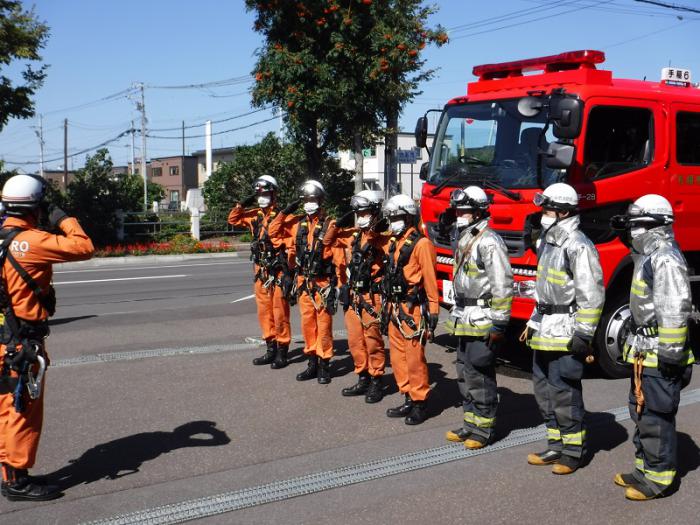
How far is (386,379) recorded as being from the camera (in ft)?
27.0

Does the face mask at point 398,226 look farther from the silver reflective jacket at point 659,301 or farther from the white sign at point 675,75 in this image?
the white sign at point 675,75

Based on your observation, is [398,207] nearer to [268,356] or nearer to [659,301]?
[659,301]

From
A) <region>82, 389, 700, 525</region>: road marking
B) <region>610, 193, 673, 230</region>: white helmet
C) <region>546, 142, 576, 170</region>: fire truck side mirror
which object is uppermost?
<region>546, 142, 576, 170</region>: fire truck side mirror

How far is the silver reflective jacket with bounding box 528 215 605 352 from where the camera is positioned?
524 centimetres

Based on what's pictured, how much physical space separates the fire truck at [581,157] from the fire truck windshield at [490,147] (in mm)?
14

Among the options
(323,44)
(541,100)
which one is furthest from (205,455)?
(323,44)

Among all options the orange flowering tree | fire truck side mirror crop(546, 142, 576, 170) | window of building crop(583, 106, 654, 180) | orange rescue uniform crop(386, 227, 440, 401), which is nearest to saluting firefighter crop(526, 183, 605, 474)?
orange rescue uniform crop(386, 227, 440, 401)

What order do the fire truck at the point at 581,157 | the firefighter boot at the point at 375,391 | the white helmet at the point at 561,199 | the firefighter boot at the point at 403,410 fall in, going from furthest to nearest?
the fire truck at the point at 581,157 < the firefighter boot at the point at 375,391 < the firefighter boot at the point at 403,410 < the white helmet at the point at 561,199

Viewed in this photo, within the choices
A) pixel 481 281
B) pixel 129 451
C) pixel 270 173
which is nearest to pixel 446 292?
pixel 481 281

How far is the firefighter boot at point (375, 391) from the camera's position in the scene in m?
7.29

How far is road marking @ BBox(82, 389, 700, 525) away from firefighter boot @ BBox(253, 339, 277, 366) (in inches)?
129

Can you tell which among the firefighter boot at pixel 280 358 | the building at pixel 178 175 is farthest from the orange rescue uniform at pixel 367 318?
the building at pixel 178 175

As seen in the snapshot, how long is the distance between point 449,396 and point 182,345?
4010 mm

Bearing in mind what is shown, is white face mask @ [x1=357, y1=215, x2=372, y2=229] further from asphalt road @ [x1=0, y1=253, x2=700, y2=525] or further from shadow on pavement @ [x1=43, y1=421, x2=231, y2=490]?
shadow on pavement @ [x1=43, y1=421, x2=231, y2=490]
